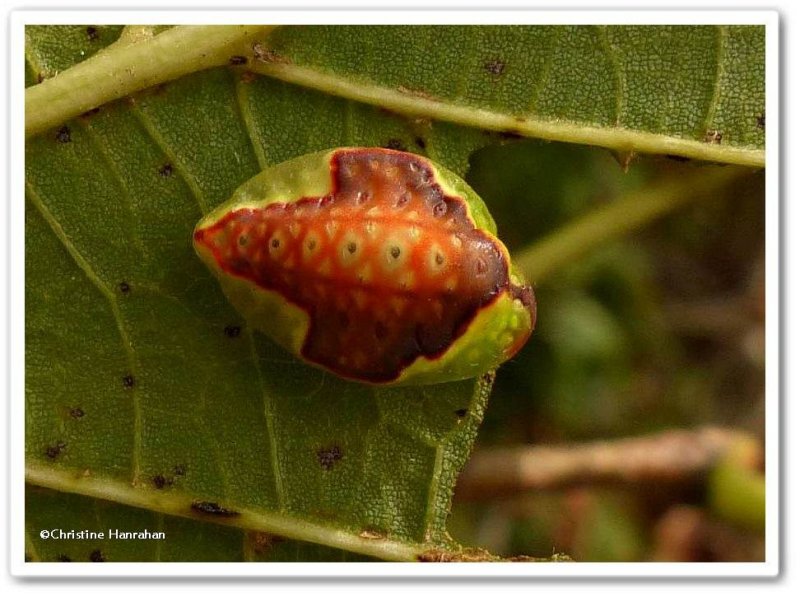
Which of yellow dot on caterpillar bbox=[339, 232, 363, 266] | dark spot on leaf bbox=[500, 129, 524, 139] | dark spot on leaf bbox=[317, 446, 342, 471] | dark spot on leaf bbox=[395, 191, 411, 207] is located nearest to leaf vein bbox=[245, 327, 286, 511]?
dark spot on leaf bbox=[317, 446, 342, 471]

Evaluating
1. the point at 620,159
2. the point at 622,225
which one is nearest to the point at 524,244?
the point at 622,225

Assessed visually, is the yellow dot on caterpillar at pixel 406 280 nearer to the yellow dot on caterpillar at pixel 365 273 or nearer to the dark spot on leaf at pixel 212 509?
the yellow dot on caterpillar at pixel 365 273

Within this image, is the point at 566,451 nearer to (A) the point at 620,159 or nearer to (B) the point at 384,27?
(A) the point at 620,159

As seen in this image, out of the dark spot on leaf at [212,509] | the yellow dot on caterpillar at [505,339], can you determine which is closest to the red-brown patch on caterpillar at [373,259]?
the yellow dot on caterpillar at [505,339]

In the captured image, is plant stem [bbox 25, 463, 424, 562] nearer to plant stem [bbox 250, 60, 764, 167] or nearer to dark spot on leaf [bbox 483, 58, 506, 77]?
plant stem [bbox 250, 60, 764, 167]

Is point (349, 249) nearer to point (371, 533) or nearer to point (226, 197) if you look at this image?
point (226, 197)

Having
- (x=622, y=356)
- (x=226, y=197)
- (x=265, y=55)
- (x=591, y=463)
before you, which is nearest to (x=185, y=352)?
(x=226, y=197)
